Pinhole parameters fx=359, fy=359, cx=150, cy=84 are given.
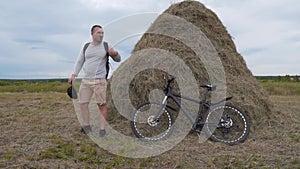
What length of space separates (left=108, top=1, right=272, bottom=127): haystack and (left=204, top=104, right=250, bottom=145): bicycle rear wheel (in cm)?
58

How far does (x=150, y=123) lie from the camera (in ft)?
19.3

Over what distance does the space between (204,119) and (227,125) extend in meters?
0.39

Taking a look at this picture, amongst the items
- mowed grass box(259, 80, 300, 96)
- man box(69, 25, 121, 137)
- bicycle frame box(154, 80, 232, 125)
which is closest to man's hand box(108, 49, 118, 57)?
man box(69, 25, 121, 137)

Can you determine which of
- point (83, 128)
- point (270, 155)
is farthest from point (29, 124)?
point (270, 155)

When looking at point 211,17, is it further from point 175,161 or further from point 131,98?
point 175,161

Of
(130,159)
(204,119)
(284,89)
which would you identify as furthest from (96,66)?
(284,89)

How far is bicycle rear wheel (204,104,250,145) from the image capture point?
5.84m

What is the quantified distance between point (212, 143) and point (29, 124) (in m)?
→ 3.87

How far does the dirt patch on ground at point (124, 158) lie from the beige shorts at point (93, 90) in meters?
0.69

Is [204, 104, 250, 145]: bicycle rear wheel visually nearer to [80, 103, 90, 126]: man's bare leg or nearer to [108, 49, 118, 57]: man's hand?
[108, 49, 118, 57]: man's hand

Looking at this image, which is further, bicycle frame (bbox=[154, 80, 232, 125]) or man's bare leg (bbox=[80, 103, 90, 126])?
man's bare leg (bbox=[80, 103, 90, 126])

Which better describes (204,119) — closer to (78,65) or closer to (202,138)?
(202,138)

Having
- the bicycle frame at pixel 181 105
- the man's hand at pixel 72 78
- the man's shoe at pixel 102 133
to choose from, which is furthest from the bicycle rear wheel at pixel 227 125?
the man's hand at pixel 72 78

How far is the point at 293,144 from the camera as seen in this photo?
5.67 meters
